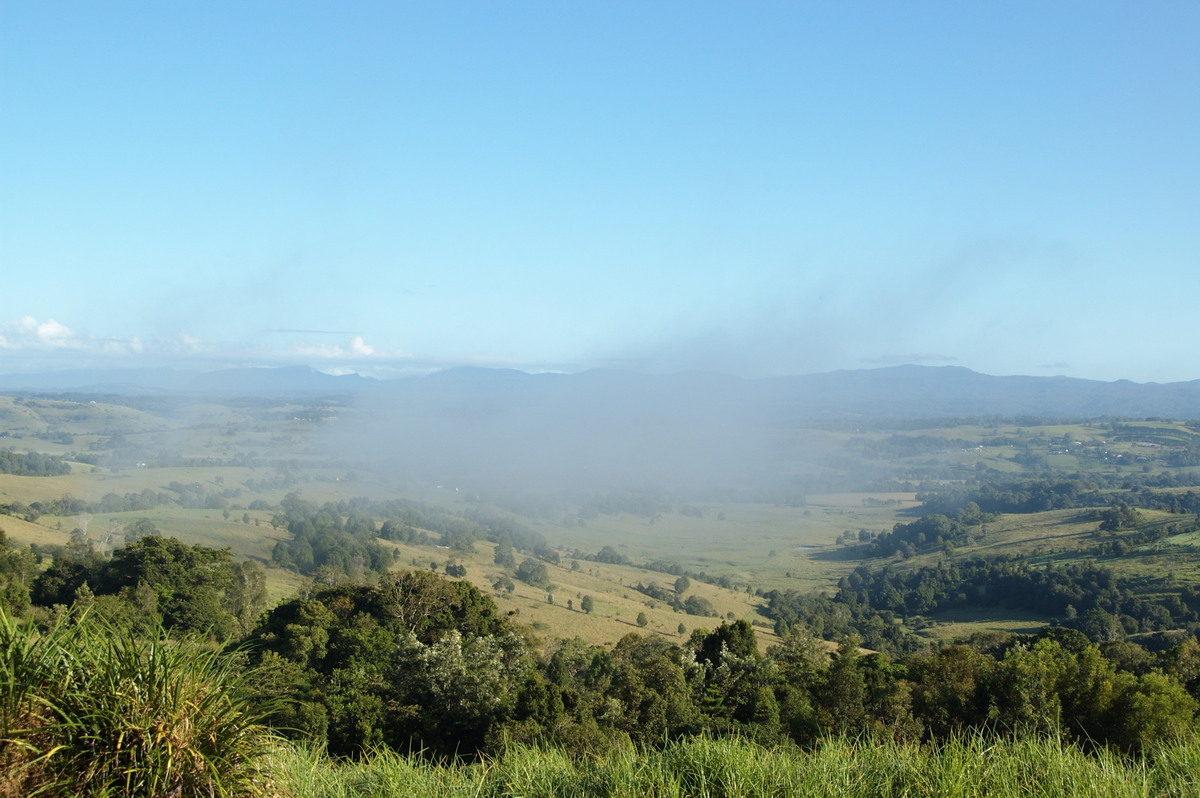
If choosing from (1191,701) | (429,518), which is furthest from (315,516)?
(1191,701)

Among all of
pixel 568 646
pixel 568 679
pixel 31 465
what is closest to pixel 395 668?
pixel 568 679

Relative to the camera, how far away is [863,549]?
126m

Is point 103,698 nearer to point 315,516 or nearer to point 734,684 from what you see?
point 734,684

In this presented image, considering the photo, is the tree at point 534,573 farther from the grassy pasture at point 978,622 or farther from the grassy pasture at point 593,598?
the grassy pasture at point 978,622

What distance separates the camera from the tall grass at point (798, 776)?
7379 millimetres

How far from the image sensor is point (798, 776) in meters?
7.94

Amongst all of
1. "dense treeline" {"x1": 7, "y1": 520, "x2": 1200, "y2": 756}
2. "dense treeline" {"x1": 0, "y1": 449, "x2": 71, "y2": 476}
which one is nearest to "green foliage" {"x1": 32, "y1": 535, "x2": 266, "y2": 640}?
"dense treeline" {"x1": 7, "y1": 520, "x2": 1200, "y2": 756}

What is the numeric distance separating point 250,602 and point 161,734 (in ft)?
156

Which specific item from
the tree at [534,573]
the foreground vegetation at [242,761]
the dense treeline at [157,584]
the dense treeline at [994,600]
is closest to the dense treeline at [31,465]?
the tree at [534,573]

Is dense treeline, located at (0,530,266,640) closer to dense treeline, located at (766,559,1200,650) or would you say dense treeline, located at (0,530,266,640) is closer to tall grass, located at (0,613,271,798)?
tall grass, located at (0,613,271,798)

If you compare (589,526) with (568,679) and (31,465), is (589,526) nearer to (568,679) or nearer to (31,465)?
(31,465)

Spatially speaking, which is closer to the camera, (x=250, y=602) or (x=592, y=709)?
(x=592, y=709)

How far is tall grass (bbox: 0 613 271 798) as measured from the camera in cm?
558

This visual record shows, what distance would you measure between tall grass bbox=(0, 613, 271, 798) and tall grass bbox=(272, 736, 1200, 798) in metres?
0.86
